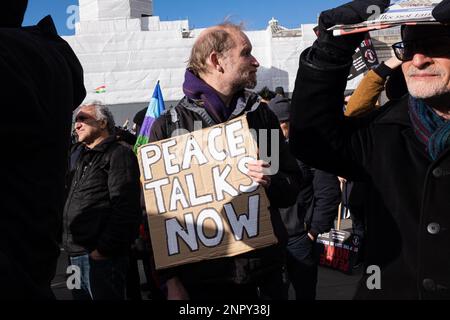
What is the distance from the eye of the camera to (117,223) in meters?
3.71

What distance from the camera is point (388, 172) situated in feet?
6.26

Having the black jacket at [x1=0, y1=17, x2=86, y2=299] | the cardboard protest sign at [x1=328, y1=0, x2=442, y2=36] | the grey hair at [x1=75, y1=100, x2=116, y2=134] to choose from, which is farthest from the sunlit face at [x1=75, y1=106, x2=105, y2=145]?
the cardboard protest sign at [x1=328, y1=0, x2=442, y2=36]

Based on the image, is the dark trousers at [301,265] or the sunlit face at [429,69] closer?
the sunlit face at [429,69]

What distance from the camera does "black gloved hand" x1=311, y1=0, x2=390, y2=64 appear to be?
1733 millimetres

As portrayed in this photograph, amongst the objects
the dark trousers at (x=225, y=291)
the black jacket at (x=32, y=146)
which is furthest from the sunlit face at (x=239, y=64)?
the black jacket at (x=32, y=146)

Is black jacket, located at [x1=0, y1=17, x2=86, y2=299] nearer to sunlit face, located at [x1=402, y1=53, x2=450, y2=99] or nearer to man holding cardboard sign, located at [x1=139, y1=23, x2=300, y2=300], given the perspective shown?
man holding cardboard sign, located at [x1=139, y1=23, x2=300, y2=300]

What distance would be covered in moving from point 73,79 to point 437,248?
4.11ft

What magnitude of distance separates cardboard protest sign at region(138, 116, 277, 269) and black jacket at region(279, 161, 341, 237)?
2167 millimetres

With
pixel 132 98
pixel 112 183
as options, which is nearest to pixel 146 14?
pixel 132 98

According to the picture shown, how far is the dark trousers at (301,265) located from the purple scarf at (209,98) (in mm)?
2028

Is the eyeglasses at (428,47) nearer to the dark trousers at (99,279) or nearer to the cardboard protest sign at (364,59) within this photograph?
the dark trousers at (99,279)

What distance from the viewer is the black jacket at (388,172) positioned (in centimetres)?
174

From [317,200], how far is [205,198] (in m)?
2.43
